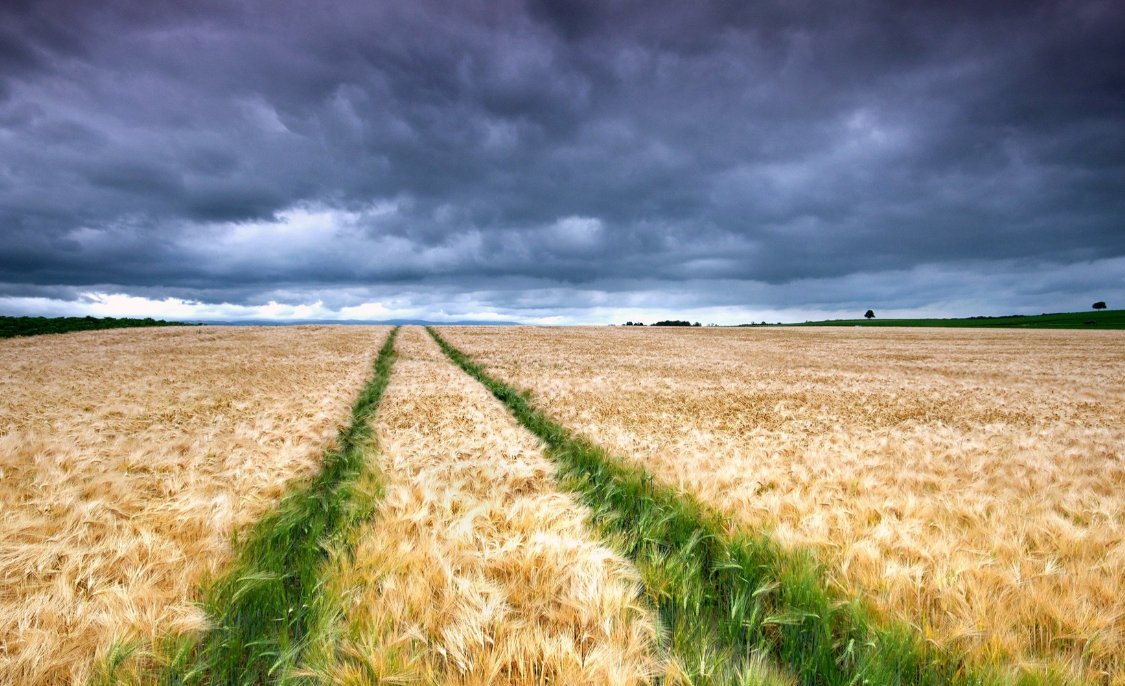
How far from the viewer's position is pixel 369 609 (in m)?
2.65

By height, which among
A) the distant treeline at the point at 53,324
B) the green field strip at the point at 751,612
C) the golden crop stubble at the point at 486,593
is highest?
the distant treeline at the point at 53,324

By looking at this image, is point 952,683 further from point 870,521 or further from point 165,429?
point 165,429

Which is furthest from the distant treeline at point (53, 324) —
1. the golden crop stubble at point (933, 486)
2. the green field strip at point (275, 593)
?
the golden crop stubble at point (933, 486)

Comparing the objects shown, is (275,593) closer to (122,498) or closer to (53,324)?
(122,498)

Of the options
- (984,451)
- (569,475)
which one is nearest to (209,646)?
(569,475)

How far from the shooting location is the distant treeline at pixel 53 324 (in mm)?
34500

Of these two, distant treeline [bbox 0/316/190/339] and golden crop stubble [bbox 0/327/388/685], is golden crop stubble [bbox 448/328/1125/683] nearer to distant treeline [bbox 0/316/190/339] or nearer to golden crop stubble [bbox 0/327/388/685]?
golden crop stubble [bbox 0/327/388/685]

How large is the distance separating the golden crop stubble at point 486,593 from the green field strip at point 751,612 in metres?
0.27

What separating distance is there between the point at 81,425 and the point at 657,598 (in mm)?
8355

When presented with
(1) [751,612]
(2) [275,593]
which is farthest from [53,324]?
(1) [751,612]

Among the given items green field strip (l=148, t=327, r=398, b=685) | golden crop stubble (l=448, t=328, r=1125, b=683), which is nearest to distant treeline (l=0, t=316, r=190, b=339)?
green field strip (l=148, t=327, r=398, b=685)

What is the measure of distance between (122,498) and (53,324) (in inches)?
2130

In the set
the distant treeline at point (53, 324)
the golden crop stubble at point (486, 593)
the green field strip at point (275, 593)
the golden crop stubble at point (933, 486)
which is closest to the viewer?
the golden crop stubble at point (486, 593)

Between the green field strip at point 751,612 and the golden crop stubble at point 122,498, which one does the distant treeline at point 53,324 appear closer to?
the golden crop stubble at point 122,498
